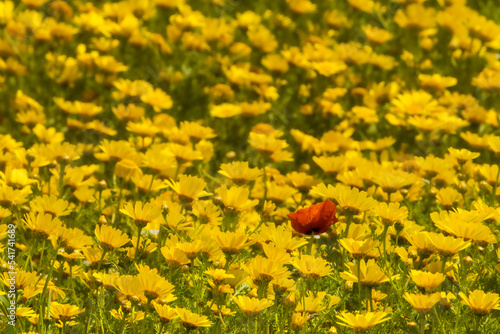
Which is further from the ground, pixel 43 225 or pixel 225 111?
pixel 43 225

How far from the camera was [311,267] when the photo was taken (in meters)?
2.20

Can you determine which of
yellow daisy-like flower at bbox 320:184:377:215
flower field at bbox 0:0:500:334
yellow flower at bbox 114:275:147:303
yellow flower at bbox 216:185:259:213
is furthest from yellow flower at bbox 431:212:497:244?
yellow flower at bbox 114:275:147:303

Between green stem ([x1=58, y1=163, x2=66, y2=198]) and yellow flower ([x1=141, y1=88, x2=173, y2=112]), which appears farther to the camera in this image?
yellow flower ([x1=141, y1=88, x2=173, y2=112])

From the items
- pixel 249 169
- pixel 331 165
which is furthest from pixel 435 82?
pixel 249 169

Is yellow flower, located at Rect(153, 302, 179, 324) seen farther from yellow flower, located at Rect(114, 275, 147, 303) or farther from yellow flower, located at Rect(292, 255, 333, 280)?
yellow flower, located at Rect(292, 255, 333, 280)

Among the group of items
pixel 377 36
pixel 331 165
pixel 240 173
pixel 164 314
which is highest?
pixel 164 314

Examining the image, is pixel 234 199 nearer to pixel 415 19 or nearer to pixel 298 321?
pixel 298 321

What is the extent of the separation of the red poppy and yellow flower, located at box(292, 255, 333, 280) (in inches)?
7.4

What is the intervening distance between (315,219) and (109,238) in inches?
21.8

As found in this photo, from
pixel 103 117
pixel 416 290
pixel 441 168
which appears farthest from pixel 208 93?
pixel 416 290

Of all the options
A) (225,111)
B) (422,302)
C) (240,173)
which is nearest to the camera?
(422,302)

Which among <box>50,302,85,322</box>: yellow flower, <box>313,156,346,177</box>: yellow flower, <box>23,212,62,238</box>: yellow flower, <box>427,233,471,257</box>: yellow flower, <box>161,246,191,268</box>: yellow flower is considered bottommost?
<box>313,156,346,177</box>: yellow flower

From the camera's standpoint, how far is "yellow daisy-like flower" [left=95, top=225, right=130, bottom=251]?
2344 millimetres

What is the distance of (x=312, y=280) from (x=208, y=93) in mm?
2331
